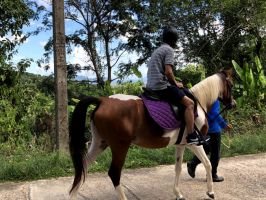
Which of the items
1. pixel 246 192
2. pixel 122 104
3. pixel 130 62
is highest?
pixel 130 62

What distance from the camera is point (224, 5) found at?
512 inches

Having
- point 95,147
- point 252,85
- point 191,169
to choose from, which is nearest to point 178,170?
point 191,169

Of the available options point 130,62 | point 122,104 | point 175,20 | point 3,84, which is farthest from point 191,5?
point 122,104

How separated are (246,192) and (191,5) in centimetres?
928

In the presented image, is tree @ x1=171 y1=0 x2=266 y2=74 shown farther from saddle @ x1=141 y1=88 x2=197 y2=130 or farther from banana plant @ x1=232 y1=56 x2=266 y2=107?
saddle @ x1=141 y1=88 x2=197 y2=130

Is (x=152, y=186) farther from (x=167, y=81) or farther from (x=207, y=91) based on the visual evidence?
(x=167, y=81)

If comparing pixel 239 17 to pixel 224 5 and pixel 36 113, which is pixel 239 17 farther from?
pixel 36 113

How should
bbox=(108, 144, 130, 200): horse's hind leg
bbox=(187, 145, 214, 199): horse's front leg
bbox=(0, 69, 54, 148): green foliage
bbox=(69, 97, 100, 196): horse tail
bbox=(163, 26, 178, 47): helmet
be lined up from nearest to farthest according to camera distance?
bbox=(108, 144, 130, 200): horse's hind leg, bbox=(69, 97, 100, 196): horse tail, bbox=(163, 26, 178, 47): helmet, bbox=(187, 145, 214, 199): horse's front leg, bbox=(0, 69, 54, 148): green foliage

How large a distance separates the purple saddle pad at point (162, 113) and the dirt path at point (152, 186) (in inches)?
42.3

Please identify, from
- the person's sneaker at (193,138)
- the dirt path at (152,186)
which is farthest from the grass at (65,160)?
the person's sneaker at (193,138)

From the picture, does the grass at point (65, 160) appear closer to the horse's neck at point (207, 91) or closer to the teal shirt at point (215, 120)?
the teal shirt at point (215, 120)

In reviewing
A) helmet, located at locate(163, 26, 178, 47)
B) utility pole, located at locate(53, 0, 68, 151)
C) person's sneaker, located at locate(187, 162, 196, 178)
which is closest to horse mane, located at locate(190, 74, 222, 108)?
helmet, located at locate(163, 26, 178, 47)

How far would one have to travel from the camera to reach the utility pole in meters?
7.24

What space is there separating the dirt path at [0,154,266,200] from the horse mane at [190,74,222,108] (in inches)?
50.4
